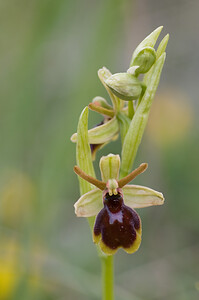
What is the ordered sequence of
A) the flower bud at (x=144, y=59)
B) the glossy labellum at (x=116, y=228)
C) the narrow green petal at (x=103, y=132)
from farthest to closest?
the narrow green petal at (x=103, y=132) < the flower bud at (x=144, y=59) < the glossy labellum at (x=116, y=228)

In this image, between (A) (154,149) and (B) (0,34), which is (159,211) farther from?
(B) (0,34)

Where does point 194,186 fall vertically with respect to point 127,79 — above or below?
above

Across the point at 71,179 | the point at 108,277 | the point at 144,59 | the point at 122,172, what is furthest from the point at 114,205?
the point at 71,179

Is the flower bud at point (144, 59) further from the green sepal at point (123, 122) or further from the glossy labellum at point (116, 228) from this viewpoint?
the glossy labellum at point (116, 228)

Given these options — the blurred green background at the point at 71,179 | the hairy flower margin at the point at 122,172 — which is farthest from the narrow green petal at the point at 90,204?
the blurred green background at the point at 71,179

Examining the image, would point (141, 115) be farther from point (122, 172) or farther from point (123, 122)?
point (122, 172)

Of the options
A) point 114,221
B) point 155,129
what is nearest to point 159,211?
point 155,129
